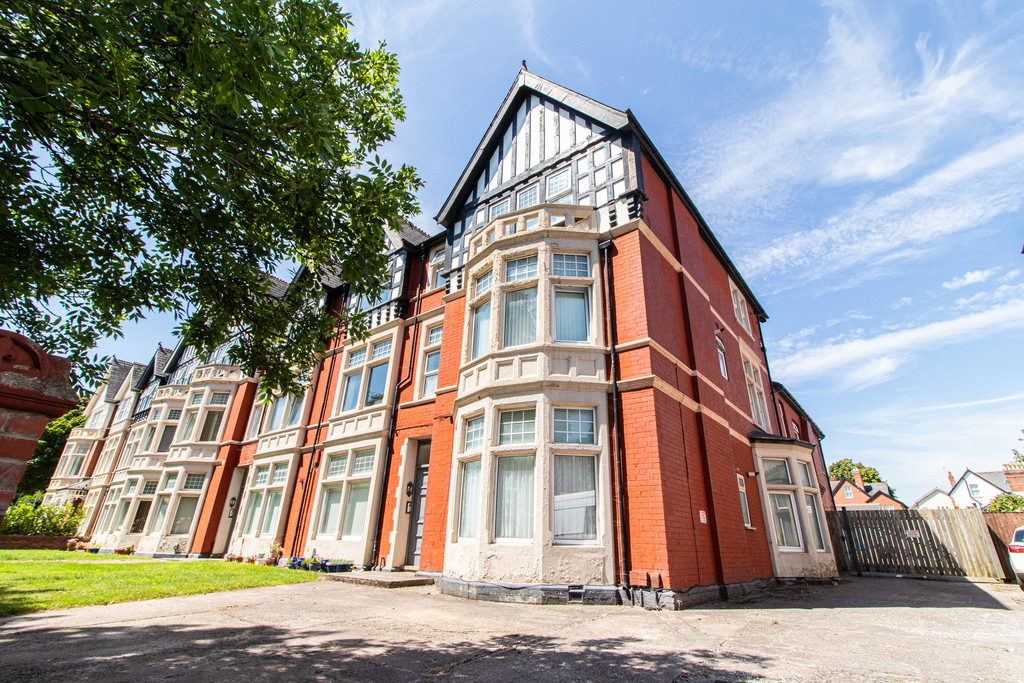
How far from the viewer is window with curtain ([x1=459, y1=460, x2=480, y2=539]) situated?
10.2 metres

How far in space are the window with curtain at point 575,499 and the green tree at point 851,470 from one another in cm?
7777

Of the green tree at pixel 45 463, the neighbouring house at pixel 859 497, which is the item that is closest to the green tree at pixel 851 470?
the neighbouring house at pixel 859 497

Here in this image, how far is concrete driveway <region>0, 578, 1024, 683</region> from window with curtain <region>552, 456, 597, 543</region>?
4.50 ft

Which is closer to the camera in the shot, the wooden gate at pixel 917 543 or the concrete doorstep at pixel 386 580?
the concrete doorstep at pixel 386 580

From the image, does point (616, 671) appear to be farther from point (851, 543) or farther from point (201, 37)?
point (851, 543)

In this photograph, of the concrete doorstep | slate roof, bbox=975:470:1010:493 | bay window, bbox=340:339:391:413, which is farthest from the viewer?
slate roof, bbox=975:470:1010:493

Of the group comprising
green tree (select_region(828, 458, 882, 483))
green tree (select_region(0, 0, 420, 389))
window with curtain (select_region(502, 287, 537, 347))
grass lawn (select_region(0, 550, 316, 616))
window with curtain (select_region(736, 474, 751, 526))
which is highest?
green tree (select_region(828, 458, 882, 483))

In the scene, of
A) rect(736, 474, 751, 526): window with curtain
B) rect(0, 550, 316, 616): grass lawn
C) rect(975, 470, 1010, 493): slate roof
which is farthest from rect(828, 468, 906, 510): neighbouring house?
rect(0, 550, 316, 616): grass lawn

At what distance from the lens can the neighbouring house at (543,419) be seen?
360 inches

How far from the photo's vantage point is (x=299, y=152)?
4625mm

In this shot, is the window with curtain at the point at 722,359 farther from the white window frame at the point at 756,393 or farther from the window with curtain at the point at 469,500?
the window with curtain at the point at 469,500

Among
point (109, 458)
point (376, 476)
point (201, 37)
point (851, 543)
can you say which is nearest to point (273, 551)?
point (376, 476)

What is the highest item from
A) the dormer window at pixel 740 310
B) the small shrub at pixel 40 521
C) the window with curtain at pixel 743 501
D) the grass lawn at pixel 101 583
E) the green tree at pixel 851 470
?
the green tree at pixel 851 470

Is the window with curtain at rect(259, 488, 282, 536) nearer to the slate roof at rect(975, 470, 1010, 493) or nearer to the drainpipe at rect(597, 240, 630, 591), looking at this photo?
the drainpipe at rect(597, 240, 630, 591)
